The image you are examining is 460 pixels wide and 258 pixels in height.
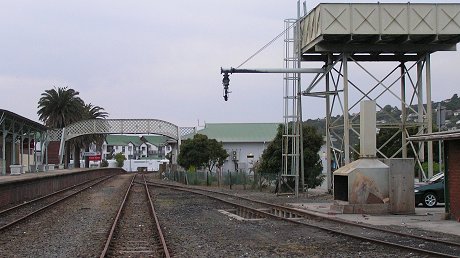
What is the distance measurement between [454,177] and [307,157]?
2397 cm

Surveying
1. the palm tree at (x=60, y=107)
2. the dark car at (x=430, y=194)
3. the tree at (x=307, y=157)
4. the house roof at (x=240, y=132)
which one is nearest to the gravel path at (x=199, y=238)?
the dark car at (x=430, y=194)

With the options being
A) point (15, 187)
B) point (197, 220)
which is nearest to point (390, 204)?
point (197, 220)

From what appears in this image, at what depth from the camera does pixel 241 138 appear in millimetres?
102875

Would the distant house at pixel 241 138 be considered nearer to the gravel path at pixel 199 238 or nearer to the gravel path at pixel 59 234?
the gravel path at pixel 59 234

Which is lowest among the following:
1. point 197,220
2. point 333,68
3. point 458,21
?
point 197,220

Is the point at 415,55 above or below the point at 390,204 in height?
above

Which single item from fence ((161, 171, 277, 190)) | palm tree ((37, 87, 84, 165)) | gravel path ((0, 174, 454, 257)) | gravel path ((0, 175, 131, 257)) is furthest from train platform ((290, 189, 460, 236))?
palm tree ((37, 87, 84, 165))

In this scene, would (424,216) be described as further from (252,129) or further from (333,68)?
(252,129)

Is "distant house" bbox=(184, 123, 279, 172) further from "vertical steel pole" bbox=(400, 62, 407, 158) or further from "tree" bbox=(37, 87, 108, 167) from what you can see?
"vertical steel pole" bbox=(400, 62, 407, 158)

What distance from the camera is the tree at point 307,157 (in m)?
42.9

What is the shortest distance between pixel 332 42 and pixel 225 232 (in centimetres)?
1748

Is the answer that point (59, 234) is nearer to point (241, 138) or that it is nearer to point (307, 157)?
point (307, 157)

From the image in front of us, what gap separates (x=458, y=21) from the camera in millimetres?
31422

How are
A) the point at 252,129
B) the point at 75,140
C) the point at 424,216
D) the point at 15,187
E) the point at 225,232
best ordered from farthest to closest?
the point at 252,129, the point at 75,140, the point at 15,187, the point at 424,216, the point at 225,232
